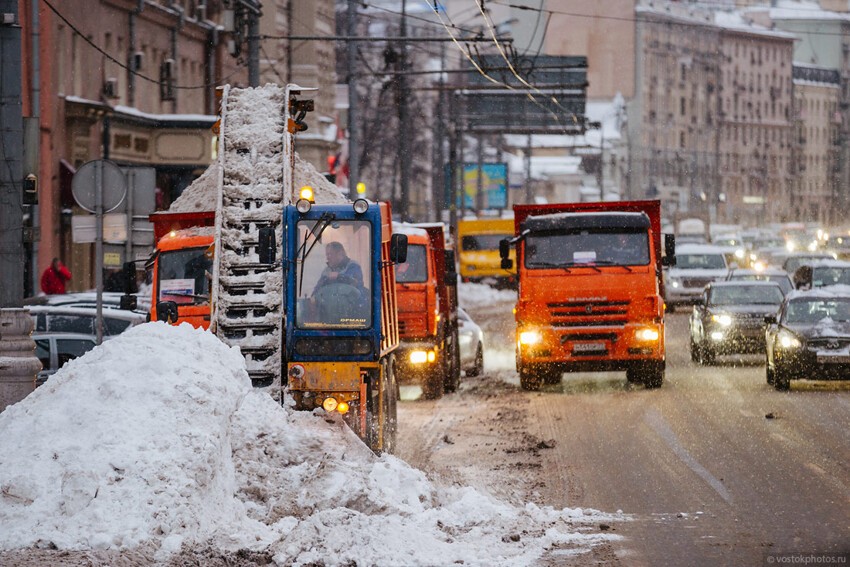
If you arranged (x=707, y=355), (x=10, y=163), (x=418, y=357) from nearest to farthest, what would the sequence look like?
(x=10, y=163) < (x=418, y=357) < (x=707, y=355)

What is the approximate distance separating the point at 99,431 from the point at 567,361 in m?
13.5

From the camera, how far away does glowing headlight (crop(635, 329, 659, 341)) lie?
23.7 m

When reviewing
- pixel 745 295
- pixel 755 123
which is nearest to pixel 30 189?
pixel 745 295

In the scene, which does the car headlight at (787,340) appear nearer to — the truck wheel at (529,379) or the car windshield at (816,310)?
the car windshield at (816,310)

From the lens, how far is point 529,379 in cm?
2453

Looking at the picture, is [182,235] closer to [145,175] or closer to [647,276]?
[145,175]

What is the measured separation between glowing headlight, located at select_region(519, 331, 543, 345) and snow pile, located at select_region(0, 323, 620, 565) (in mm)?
10760

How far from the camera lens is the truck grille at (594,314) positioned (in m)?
23.8

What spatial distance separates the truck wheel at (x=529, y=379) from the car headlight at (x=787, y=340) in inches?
144

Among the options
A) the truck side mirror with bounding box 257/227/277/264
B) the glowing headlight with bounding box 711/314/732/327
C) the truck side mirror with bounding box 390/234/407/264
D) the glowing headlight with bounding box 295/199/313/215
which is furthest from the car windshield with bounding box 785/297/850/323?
the truck side mirror with bounding box 257/227/277/264

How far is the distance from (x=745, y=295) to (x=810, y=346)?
7.69 meters

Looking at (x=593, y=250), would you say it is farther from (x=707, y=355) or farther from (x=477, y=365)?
(x=707, y=355)

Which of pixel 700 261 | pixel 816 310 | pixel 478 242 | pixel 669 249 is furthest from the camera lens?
pixel 478 242

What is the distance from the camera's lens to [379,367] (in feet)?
47.6
